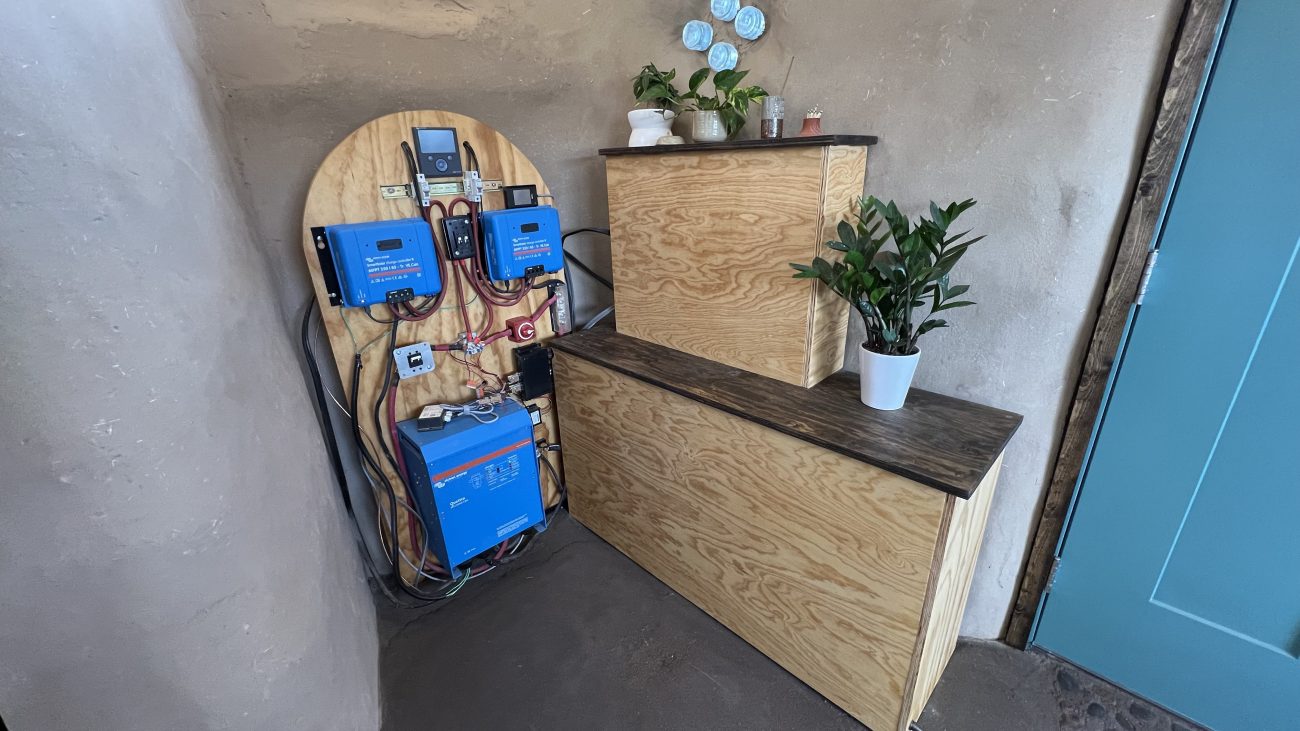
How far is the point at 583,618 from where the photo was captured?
1.79 meters

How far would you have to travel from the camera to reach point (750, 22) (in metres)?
1.59

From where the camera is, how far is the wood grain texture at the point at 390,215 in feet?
5.11

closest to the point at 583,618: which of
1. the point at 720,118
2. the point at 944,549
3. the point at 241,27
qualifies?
the point at 944,549

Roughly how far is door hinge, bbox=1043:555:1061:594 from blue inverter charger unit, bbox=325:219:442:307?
201cm

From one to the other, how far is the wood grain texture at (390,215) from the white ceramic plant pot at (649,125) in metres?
0.42

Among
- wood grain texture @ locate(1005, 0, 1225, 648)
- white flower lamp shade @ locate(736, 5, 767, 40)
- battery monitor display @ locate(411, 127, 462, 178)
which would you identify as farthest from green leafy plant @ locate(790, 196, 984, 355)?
battery monitor display @ locate(411, 127, 462, 178)

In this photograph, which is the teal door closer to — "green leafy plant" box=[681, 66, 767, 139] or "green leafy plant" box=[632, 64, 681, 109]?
"green leafy plant" box=[681, 66, 767, 139]

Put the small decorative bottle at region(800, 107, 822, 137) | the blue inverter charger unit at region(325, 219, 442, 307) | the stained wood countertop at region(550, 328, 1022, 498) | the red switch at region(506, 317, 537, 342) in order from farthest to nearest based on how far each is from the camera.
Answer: the red switch at region(506, 317, 537, 342), the blue inverter charger unit at region(325, 219, 442, 307), the small decorative bottle at region(800, 107, 822, 137), the stained wood countertop at region(550, 328, 1022, 498)

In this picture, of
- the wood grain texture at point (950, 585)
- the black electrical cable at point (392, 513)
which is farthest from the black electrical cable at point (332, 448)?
the wood grain texture at point (950, 585)

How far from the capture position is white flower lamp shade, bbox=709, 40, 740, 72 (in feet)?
5.48

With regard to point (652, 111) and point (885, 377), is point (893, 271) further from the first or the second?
point (652, 111)

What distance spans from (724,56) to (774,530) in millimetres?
1480

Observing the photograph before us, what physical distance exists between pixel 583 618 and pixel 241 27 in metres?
2.05

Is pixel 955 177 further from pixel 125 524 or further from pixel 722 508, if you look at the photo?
pixel 125 524
